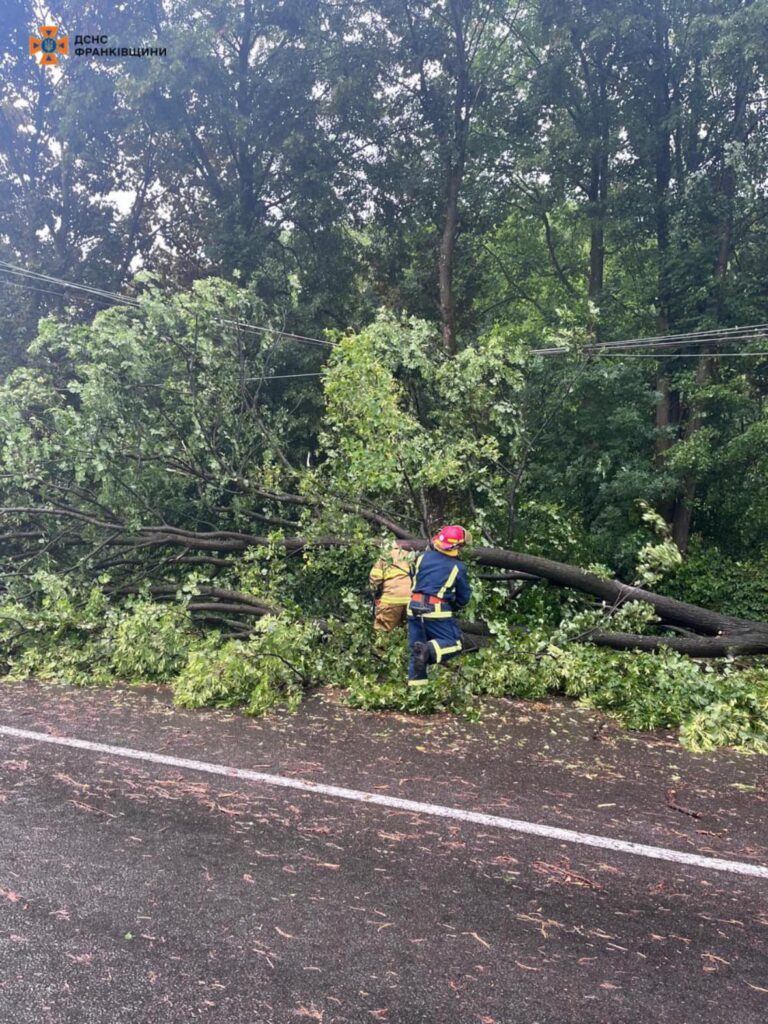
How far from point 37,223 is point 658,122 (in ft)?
51.1

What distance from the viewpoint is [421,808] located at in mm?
4117

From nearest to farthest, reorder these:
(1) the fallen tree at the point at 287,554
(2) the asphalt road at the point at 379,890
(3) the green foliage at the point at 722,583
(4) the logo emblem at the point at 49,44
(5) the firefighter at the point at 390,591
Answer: (2) the asphalt road at the point at 379,890 < (1) the fallen tree at the point at 287,554 < (5) the firefighter at the point at 390,591 < (3) the green foliage at the point at 722,583 < (4) the logo emblem at the point at 49,44

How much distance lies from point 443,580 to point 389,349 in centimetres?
383

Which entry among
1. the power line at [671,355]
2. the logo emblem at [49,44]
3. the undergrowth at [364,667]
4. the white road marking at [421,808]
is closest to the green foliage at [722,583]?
the power line at [671,355]

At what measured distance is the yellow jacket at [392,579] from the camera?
7398 mm

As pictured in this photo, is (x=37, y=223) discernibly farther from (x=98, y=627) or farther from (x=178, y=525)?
(x=98, y=627)

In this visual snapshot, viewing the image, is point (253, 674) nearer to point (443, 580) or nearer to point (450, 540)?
point (443, 580)

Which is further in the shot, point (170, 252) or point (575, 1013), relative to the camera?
point (170, 252)

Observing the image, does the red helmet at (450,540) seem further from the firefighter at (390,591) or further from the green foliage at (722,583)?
the green foliage at (722,583)

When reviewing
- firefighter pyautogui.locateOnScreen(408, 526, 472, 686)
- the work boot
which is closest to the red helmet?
firefighter pyautogui.locateOnScreen(408, 526, 472, 686)

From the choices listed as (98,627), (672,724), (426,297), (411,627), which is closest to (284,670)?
(411,627)

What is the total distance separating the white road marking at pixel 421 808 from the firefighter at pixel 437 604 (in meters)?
1.78

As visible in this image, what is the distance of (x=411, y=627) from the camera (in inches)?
245

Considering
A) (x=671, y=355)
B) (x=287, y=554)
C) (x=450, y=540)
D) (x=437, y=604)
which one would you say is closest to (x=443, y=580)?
(x=437, y=604)
